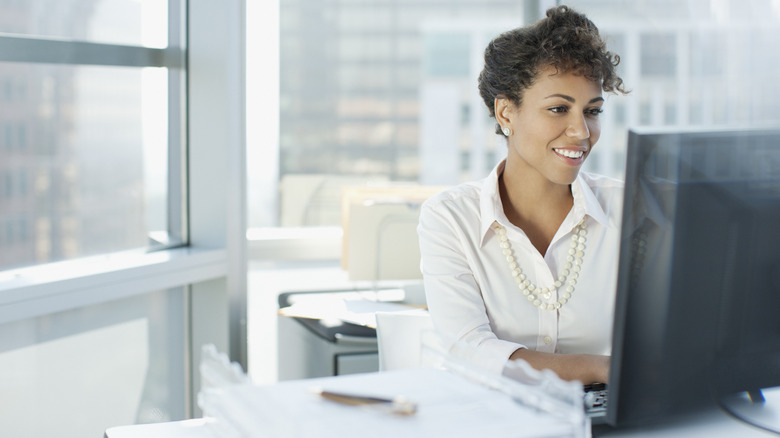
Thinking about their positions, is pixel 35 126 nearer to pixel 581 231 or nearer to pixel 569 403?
pixel 581 231

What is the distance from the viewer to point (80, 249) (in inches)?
94.7

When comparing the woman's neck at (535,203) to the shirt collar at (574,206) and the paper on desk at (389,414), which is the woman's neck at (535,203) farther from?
the paper on desk at (389,414)

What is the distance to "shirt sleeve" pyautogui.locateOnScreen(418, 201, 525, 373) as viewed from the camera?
1.51 metres

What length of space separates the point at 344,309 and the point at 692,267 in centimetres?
183

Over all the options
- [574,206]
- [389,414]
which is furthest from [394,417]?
[574,206]

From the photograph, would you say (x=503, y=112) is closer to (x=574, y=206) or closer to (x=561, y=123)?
(x=561, y=123)

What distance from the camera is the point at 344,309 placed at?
265 cm

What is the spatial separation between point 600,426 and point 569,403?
236 millimetres

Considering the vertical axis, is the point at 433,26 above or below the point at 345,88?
above

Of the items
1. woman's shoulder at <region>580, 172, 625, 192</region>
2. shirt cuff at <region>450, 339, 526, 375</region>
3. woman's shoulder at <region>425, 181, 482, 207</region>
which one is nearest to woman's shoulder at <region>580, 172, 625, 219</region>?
woman's shoulder at <region>580, 172, 625, 192</region>

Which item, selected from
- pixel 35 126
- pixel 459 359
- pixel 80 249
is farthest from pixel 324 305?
pixel 459 359

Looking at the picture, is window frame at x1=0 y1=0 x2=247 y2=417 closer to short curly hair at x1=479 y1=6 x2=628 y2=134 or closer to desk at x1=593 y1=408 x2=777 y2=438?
short curly hair at x1=479 y1=6 x2=628 y2=134

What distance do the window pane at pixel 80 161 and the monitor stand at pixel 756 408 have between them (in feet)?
6.06

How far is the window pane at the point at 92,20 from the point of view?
2148mm
